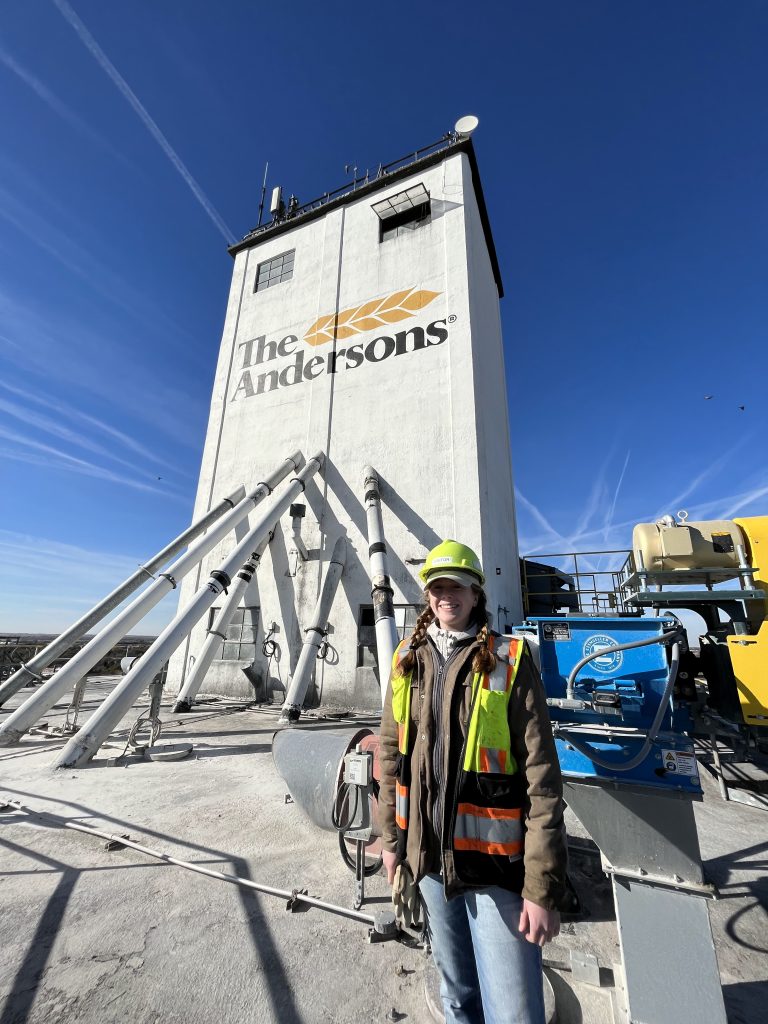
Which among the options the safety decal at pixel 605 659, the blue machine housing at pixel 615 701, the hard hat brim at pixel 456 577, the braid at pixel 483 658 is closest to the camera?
the braid at pixel 483 658

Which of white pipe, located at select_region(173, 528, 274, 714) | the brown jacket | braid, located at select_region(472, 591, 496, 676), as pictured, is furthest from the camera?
white pipe, located at select_region(173, 528, 274, 714)

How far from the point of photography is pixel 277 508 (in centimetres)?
1234

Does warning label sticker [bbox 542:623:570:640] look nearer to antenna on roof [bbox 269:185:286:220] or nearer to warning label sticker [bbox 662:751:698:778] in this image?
warning label sticker [bbox 662:751:698:778]

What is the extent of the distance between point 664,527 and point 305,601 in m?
9.59

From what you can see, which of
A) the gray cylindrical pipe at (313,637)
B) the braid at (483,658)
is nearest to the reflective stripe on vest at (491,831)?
the braid at (483,658)

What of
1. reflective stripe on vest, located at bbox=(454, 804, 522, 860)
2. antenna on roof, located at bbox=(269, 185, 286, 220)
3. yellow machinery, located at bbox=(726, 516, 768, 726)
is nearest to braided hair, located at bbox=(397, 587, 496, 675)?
reflective stripe on vest, located at bbox=(454, 804, 522, 860)

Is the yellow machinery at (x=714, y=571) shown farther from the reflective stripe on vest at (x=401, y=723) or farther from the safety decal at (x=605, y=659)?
the reflective stripe on vest at (x=401, y=723)

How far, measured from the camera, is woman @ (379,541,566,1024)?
5.49 ft

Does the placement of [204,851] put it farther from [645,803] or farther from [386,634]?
[386,634]

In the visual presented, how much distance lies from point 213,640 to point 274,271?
52.6 feet

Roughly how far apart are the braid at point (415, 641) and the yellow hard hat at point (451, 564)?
0.70ft

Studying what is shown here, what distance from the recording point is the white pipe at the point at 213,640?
1056 centimetres

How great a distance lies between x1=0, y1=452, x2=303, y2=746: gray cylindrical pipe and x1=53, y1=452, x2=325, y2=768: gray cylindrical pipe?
87 centimetres

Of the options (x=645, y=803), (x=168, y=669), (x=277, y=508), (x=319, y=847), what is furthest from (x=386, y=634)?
(x=168, y=669)
